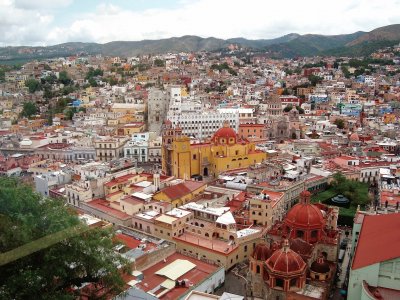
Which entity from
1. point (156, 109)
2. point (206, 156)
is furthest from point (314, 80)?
point (206, 156)

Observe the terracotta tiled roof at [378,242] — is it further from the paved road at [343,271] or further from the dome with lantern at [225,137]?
the dome with lantern at [225,137]

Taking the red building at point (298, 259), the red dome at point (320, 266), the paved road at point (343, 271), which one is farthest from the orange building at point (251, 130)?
the red dome at point (320, 266)

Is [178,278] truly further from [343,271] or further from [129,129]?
→ [129,129]

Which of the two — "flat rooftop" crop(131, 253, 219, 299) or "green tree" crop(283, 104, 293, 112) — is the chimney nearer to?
"flat rooftop" crop(131, 253, 219, 299)

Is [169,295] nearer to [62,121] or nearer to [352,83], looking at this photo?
[62,121]


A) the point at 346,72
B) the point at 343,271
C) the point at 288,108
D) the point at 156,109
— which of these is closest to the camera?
the point at 343,271

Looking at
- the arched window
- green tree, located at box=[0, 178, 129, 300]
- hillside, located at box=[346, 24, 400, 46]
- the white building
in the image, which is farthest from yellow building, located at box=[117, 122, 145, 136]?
hillside, located at box=[346, 24, 400, 46]
